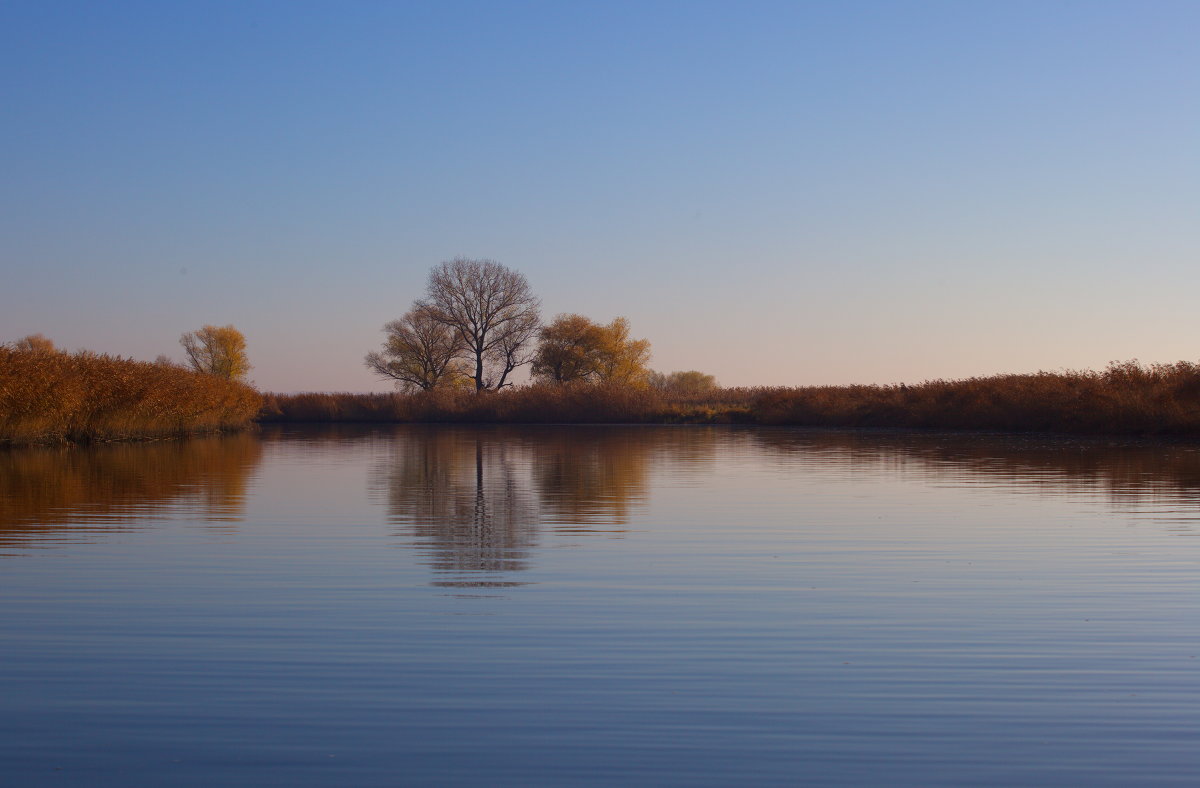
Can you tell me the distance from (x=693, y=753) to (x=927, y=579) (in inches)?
163

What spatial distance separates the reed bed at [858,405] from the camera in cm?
3291

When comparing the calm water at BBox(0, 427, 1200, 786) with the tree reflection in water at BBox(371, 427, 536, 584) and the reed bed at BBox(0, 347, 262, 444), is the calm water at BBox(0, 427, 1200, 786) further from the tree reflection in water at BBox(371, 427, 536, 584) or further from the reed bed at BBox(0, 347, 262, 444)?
the reed bed at BBox(0, 347, 262, 444)

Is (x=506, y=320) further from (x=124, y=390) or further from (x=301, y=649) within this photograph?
(x=301, y=649)

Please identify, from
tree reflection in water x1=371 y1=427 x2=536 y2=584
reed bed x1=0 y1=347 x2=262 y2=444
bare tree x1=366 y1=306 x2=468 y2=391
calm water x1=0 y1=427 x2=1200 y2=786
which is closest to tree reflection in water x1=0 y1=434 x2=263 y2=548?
calm water x1=0 y1=427 x2=1200 y2=786

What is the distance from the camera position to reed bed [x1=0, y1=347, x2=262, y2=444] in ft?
76.0

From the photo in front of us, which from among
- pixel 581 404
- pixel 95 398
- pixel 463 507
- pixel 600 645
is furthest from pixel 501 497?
pixel 581 404

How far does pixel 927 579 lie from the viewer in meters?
7.46

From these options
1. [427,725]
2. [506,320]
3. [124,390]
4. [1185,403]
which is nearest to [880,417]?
[1185,403]

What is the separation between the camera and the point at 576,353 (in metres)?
67.6

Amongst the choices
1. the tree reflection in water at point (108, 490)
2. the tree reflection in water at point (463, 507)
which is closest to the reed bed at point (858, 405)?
the tree reflection in water at point (463, 507)

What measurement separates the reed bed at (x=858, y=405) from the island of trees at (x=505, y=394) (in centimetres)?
7

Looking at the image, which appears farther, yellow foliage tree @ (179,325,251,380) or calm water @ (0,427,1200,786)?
yellow foliage tree @ (179,325,251,380)

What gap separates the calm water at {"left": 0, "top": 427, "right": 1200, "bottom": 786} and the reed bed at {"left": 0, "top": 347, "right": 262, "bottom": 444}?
12.7 m

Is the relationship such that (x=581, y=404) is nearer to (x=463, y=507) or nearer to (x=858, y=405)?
(x=858, y=405)
